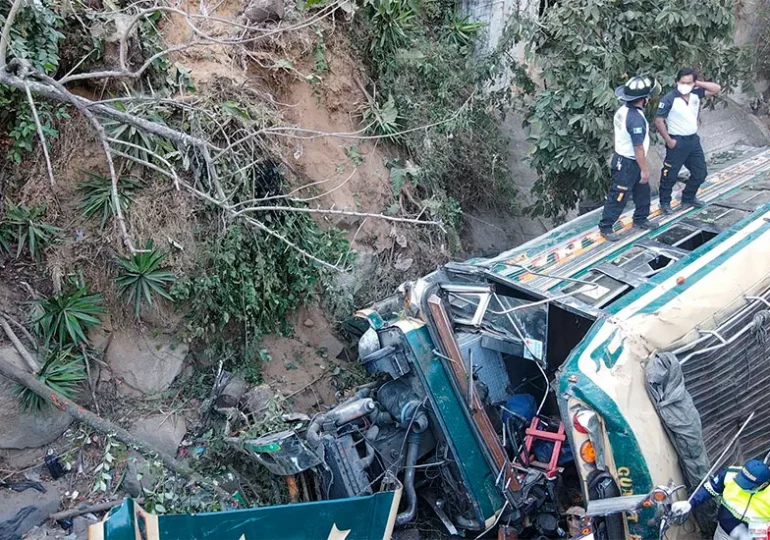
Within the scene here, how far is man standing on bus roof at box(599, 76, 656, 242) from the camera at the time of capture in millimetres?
5805

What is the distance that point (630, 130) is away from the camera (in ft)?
19.1

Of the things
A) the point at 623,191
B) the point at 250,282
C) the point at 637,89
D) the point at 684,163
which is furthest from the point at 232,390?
the point at 684,163

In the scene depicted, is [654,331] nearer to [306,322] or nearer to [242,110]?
[306,322]

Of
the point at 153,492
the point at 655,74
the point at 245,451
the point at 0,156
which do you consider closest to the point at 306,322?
the point at 245,451

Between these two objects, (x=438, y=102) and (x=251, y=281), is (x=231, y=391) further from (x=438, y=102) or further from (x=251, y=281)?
(x=438, y=102)

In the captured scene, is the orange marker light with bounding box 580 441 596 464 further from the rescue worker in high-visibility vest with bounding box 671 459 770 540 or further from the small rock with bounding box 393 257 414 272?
the small rock with bounding box 393 257 414 272

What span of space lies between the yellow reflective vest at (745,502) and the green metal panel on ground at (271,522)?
2.12 metres

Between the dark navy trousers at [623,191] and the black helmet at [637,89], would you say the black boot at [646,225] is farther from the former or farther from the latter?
the black helmet at [637,89]

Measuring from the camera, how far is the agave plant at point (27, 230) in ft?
18.6

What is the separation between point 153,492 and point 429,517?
7.55 feet

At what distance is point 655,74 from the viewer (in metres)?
7.43

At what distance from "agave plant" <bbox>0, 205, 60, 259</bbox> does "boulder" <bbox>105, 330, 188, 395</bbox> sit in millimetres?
1021

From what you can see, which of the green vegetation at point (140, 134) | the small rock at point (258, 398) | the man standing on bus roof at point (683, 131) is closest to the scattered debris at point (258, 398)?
the small rock at point (258, 398)

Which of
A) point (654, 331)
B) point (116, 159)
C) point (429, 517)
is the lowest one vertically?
point (429, 517)
